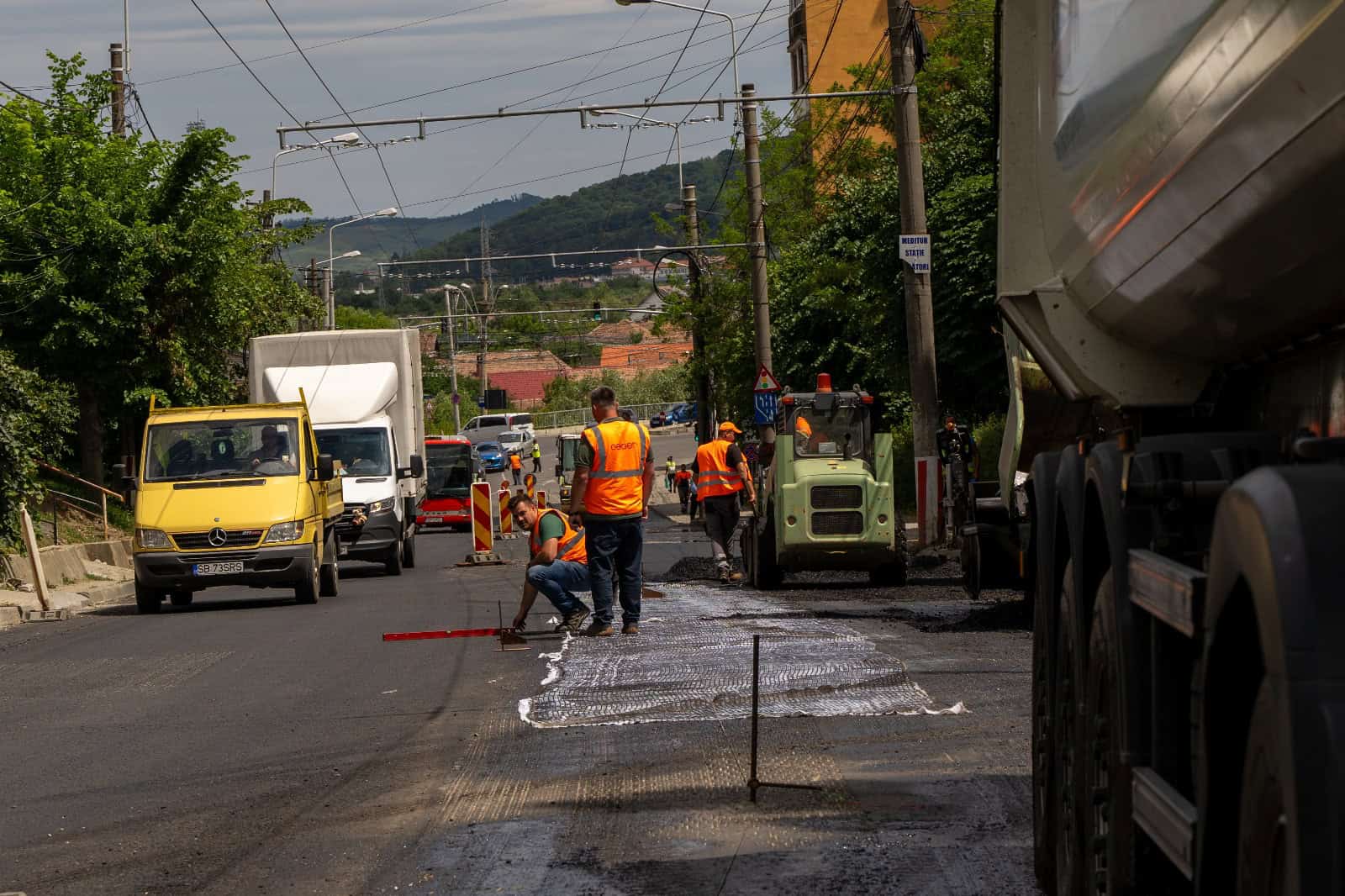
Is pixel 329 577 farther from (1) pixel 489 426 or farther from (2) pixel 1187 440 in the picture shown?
(1) pixel 489 426

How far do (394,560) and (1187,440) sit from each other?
73.7 feet

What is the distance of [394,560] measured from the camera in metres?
25.8

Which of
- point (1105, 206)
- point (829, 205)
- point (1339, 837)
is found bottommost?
point (1339, 837)

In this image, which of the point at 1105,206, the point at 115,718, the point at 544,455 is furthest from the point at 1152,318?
the point at 544,455

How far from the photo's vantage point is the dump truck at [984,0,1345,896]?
261cm

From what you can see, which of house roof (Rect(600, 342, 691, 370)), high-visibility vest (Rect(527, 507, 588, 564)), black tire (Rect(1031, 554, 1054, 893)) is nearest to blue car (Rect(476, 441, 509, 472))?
high-visibility vest (Rect(527, 507, 588, 564))

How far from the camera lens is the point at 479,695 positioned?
1084cm

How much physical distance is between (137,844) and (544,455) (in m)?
89.9

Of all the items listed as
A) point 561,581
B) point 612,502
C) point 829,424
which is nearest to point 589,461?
point 612,502

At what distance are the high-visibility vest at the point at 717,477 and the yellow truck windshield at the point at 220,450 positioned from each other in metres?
4.65

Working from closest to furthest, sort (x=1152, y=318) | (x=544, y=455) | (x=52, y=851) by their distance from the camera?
(x=1152, y=318) < (x=52, y=851) < (x=544, y=455)

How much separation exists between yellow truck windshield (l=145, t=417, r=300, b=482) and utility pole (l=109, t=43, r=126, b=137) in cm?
1210

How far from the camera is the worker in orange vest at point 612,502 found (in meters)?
13.6

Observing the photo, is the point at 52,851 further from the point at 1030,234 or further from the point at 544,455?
the point at 544,455
